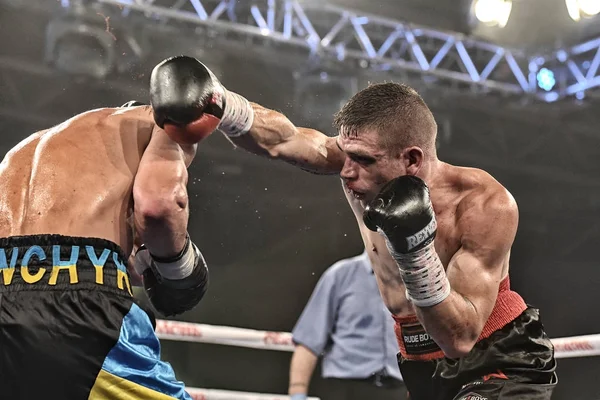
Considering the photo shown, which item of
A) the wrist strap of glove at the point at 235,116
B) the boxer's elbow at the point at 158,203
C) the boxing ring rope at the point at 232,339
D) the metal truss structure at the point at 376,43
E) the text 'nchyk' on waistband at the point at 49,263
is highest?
the metal truss structure at the point at 376,43

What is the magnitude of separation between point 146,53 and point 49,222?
3.36 metres

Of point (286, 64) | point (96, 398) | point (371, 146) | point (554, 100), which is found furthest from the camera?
point (554, 100)

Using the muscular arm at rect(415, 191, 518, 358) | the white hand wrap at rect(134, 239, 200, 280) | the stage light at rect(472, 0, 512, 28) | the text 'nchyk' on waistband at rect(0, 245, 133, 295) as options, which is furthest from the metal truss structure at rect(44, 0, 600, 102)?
the text 'nchyk' on waistband at rect(0, 245, 133, 295)

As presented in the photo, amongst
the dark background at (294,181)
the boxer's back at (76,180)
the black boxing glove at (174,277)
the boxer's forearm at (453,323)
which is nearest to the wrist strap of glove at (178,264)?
the black boxing glove at (174,277)

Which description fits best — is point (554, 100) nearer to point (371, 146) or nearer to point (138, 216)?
point (371, 146)

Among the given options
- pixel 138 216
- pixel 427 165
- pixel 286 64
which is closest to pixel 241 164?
pixel 286 64

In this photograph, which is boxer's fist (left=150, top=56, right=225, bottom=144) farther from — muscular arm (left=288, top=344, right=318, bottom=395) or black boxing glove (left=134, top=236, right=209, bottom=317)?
muscular arm (left=288, top=344, right=318, bottom=395)

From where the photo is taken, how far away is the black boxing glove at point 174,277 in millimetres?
1685

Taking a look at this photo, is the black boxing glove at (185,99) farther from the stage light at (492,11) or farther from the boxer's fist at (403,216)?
the stage light at (492,11)

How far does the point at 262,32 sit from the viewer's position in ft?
15.9

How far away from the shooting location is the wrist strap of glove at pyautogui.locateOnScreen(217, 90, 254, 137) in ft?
5.70

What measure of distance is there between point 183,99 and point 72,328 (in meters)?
0.49

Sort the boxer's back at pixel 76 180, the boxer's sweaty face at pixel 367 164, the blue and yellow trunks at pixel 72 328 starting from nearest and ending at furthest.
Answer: the blue and yellow trunks at pixel 72 328, the boxer's back at pixel 76 180, the boxer's sweaty face at pixel 367 164

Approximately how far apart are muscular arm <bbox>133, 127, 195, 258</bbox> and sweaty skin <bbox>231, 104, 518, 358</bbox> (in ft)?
1.14
